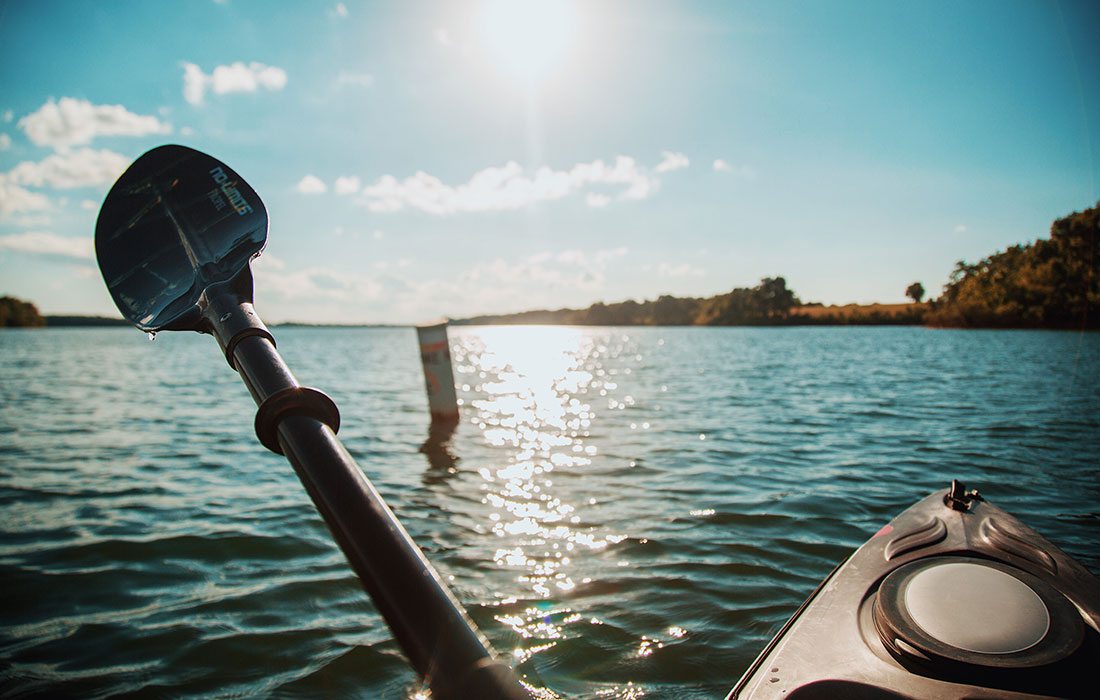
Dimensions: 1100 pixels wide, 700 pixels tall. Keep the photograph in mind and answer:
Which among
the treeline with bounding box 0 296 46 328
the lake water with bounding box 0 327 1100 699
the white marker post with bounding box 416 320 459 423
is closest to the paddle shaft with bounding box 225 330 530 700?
the lake water with bounding box 0 327 1100 699

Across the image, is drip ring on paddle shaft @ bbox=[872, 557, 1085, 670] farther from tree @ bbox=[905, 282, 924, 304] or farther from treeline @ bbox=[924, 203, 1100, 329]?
tree @ bbox=[905, 282, 924, 304]

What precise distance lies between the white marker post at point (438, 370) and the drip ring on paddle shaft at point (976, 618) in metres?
9.53

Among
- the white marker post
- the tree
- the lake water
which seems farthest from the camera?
the tree

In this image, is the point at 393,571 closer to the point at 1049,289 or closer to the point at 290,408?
the point at 290,408

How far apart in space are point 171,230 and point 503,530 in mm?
5479

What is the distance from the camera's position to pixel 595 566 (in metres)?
5.25

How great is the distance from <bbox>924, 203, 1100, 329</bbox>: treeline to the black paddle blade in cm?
9782

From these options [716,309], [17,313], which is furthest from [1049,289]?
[17,313]

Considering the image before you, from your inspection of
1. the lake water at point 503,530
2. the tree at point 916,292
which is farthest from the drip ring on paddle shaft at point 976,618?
the tree at point 916,292

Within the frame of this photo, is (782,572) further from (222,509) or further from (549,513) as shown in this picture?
(222,509)

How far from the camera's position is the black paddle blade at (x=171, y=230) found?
4.00 feet

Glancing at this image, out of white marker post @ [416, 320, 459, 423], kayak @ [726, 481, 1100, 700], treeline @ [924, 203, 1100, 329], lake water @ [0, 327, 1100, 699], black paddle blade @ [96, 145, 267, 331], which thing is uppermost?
treeline @ [924, 203, 1100, 329]

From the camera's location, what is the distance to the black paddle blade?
47.9 inches

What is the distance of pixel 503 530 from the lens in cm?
629
